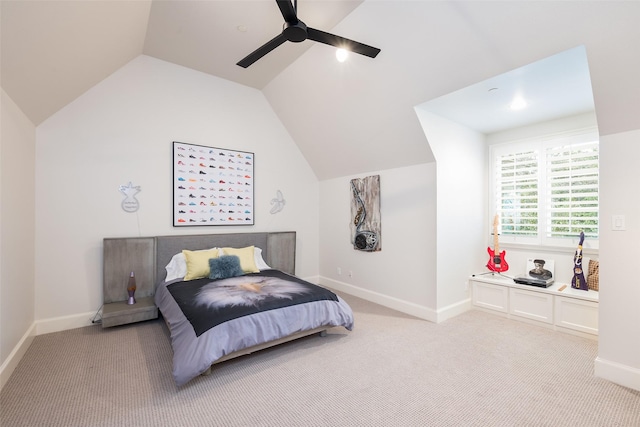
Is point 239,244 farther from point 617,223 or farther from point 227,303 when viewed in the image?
point 617,223

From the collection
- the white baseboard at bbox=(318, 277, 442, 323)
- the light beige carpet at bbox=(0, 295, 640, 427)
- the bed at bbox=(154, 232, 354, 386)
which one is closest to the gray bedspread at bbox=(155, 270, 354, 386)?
the bed at bbox=(154, 232, 354, 386)

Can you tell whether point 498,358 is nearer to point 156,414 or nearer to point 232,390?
point 232,390

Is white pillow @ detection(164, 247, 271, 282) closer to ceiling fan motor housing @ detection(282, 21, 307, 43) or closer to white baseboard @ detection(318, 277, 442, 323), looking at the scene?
white baseboard @ detection(318, 277, 442, 323)

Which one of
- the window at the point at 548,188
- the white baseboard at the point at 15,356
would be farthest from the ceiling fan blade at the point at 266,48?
the window at the point at 548,188

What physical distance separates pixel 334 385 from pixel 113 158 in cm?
356

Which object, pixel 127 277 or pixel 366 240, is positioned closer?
pixel 127 277

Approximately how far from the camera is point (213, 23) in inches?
118

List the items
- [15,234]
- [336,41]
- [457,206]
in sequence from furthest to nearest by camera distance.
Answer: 1. [457,206]
2. [15,234]
3. [336,41]

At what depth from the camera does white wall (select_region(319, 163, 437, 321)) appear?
3.64 metres

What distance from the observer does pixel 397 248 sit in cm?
402

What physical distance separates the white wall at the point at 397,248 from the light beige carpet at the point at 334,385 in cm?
70

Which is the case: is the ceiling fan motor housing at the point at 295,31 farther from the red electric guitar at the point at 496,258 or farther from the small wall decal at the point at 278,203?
the red electric guitar at the point at 496,258

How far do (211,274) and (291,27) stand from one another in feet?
9.30

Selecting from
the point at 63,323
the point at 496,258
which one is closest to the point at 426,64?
the point at 496,258
